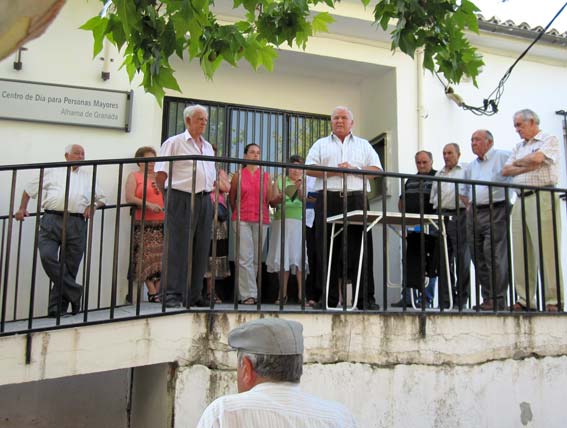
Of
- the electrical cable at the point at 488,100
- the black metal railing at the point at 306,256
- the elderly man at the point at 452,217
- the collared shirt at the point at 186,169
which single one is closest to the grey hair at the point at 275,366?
the black metal railing at the point at 306,256

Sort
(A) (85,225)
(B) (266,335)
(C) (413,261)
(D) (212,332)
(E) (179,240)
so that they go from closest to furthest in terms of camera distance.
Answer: (B) (266,335) < (D) (212,332) < (E) (179,240) < (A) (85,225) < (C) (413,261)

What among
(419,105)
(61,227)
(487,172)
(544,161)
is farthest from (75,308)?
(419,105)

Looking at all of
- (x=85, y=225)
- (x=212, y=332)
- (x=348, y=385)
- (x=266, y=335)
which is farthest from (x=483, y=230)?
(x=266, y=335)

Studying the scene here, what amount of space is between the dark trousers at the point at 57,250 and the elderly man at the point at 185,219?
0.97 metres

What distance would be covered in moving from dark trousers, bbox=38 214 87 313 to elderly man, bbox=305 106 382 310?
2038 millimetres

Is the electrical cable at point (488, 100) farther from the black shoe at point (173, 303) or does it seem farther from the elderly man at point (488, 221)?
the black shoe at point (173, 303)

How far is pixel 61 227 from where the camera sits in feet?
16.6

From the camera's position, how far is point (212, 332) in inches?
160

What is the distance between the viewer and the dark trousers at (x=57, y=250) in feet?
16.2

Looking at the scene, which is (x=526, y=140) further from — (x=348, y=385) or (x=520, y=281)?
(x=348, y=385)

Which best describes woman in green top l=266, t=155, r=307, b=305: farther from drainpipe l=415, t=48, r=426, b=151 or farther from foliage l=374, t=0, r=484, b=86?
foliage l=374, t=0, r=484, b=86

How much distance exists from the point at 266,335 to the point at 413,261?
4338 millimetres

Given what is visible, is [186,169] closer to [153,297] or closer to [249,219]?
[249,219]

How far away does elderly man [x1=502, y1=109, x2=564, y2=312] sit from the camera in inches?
204
